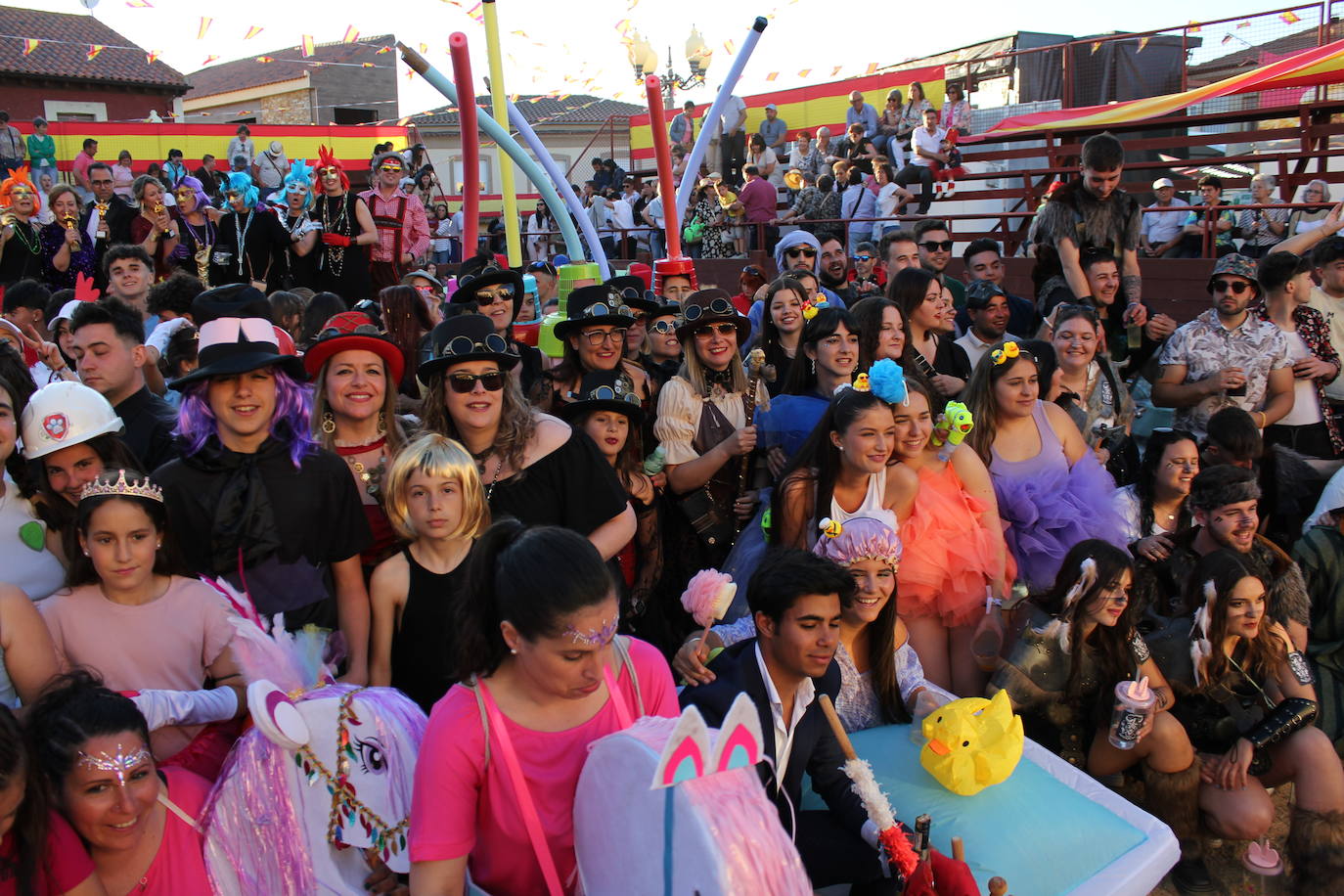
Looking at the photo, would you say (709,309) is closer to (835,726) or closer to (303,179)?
(835,726)

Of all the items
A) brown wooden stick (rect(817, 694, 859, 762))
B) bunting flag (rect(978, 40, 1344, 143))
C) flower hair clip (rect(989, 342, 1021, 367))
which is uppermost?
bunting flag (rect(978, 40, 1344, 143))

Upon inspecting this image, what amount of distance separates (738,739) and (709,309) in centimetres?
331

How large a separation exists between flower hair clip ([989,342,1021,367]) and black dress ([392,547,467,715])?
258cm

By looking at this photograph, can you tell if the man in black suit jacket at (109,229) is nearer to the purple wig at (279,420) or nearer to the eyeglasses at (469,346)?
the purple wig at (279,420)

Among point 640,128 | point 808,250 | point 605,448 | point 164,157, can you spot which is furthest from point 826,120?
point 605,448

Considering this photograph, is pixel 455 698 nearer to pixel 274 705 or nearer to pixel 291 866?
pixel 274 705

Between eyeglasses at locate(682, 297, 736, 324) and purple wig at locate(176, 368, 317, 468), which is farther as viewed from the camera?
eyeglasses at locate(682, 297, 736, 324)

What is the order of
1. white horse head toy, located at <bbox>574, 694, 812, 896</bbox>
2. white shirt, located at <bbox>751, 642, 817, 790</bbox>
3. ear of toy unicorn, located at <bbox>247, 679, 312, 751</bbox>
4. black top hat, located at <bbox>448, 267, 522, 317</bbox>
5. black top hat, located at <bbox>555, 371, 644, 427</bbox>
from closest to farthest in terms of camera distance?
Answer: white horse head toy, located at <bbox>574, 694, 812, 896</bbox> < ear of toy unicorn, located at <bbox>247, 679, 312, 751</bbox> < white shirt, located at <bbox>751, 642, 817, 790</bbox> < black top hat, located at <bbox>555, 371, 644, 427</bbox> < black top hat, located at <bbox>448, 267, 522, 317</bbox>

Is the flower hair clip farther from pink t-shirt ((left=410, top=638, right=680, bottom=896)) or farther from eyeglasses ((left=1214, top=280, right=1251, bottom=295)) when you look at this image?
pink t-shirt ((left=410, top=638, right=680, bottom=896))

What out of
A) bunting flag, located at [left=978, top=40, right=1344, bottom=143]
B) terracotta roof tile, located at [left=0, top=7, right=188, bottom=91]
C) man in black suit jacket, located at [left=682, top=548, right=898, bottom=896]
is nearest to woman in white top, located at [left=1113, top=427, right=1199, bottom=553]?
man in black suit jacket, located at [left=682, top=548, right=898, bottom=896]

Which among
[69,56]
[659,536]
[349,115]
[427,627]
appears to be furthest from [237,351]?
[349,115]

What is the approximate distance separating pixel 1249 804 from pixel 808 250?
4068 mm

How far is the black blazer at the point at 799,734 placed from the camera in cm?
293

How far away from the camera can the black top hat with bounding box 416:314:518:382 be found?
350 centimetres
